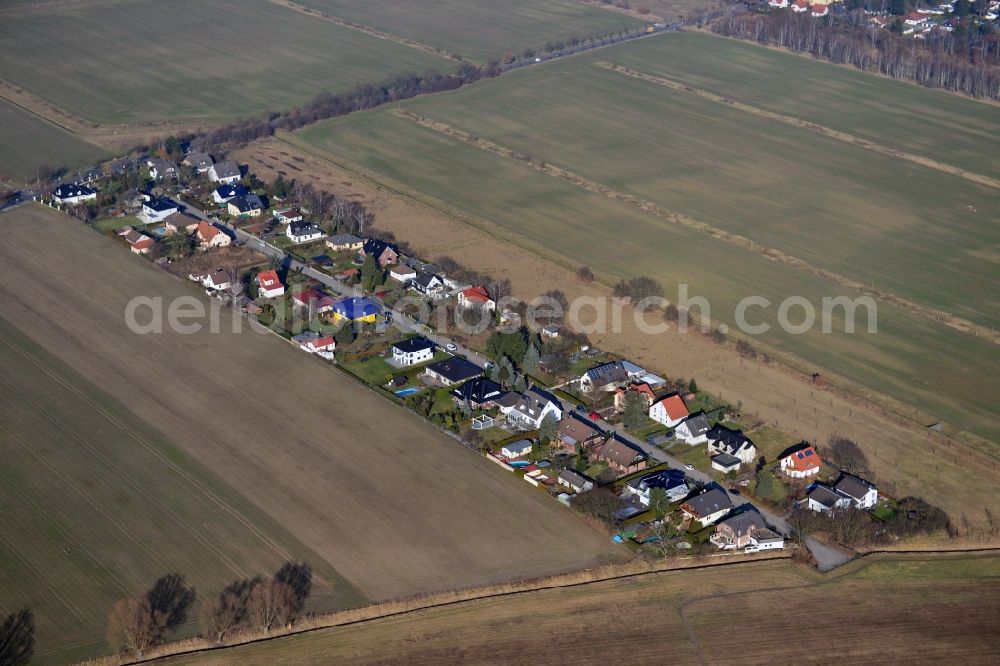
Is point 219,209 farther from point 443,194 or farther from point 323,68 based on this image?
point 323,68

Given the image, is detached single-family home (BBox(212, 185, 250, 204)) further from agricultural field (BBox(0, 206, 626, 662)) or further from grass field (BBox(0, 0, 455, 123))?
grass field (BBox(0, 0, 455, 123))

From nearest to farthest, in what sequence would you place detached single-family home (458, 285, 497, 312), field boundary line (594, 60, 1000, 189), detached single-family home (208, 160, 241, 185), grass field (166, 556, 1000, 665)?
Result: 1. grass field (166, 556, 1000, 665)
2. detached single-family home (458, 285, 497, 312)
3. detached single-family home (208, 160, 241, 185)
4. field boundary line (594, 60, 1000, 189)

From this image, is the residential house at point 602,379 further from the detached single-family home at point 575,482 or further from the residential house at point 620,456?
the detached single-family home at point 575,482

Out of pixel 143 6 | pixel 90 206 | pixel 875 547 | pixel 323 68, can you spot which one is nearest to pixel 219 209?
pixel 90 206

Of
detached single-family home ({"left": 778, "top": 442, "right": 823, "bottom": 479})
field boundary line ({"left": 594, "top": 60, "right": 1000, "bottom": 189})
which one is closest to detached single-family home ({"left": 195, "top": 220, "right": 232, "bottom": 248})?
detached single-family home ({"left": 778, "top": 442, "right": 823, "bottom": 479})

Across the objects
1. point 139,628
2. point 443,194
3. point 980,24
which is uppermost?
point 980,24

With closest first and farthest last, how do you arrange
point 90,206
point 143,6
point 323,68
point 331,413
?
point 331,413
point 90,206
point 323,68
point 143,6

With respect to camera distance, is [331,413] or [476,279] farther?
[476,279]

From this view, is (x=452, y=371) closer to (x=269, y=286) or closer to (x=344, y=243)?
(x=269, y=286)
